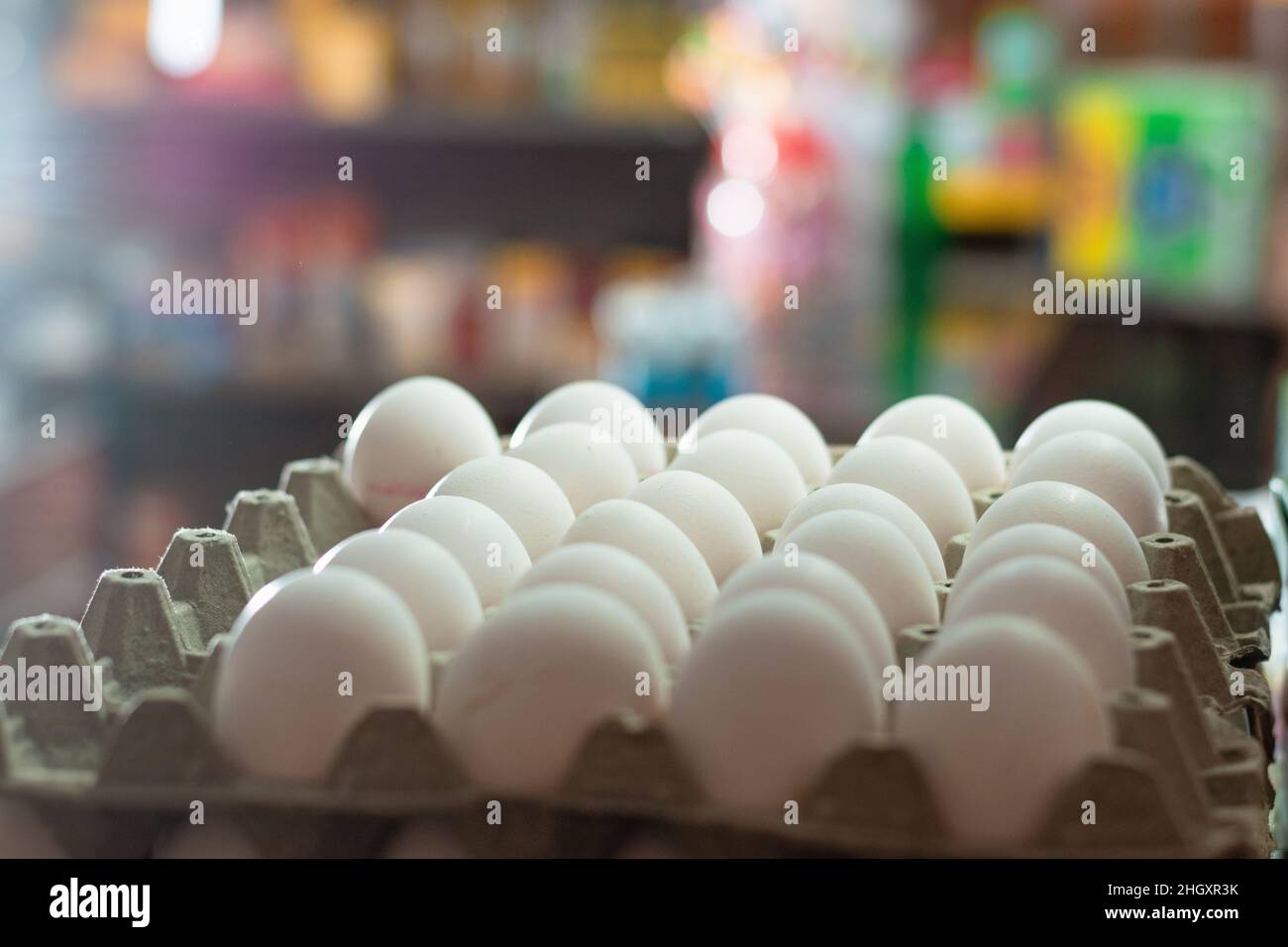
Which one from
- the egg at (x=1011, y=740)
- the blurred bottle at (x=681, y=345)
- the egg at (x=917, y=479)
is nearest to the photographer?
the egg at (x=1011, y=740)

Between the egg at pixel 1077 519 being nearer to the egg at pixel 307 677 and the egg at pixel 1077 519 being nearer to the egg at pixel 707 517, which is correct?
the egg at pixel 707 517

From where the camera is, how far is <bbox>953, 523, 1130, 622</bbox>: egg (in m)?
1.08

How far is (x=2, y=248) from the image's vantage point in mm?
3836

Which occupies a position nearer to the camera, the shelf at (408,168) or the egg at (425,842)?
the egg at (425,842)

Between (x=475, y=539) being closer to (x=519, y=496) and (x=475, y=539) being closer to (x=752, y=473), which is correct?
(x=519, y=496)

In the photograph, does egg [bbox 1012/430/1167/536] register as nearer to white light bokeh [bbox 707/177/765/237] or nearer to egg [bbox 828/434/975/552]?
egg [bbox 828/434/975/552]

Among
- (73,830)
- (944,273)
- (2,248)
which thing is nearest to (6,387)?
(2,248)

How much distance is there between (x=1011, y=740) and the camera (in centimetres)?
87

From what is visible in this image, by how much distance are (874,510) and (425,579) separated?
35cm

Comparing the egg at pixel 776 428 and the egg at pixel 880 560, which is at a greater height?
the egg at pixel 776 428

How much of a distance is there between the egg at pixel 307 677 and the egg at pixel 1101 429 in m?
0.69

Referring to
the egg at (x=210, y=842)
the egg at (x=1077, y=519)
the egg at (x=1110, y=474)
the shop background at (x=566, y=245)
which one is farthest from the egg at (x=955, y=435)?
the shop background at (x=566, y=245)

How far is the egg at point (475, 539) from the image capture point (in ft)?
3.77
